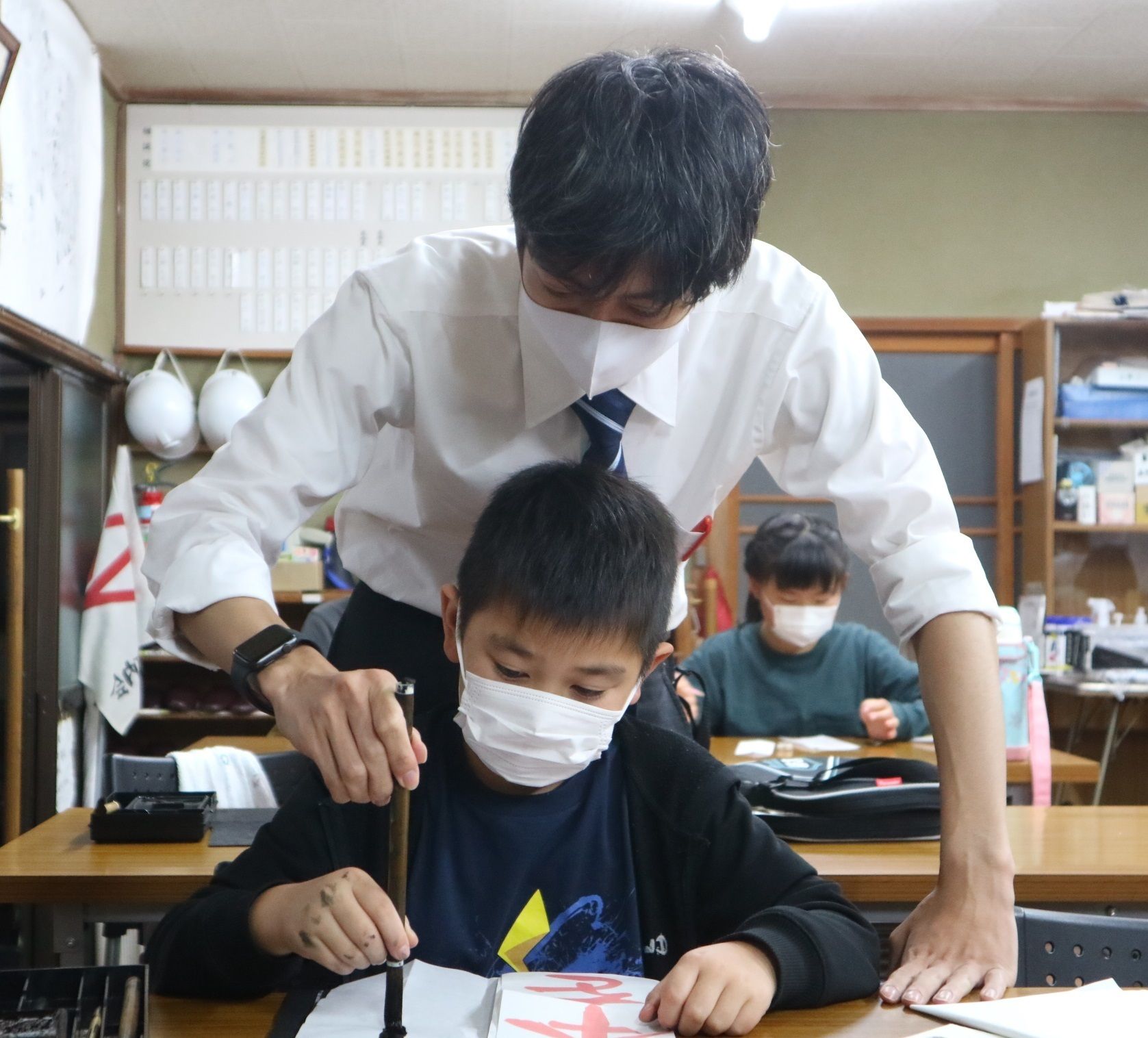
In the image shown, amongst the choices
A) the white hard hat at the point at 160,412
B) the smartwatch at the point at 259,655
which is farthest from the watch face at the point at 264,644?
the white hard hat at the point at 160,412

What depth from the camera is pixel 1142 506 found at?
4.38m

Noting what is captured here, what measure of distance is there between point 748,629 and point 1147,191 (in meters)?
2.81

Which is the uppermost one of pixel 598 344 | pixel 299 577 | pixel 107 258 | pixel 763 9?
pixel 763 9

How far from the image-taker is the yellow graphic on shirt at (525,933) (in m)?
1.08

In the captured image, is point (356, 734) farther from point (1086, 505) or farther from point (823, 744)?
point (1086, 505)

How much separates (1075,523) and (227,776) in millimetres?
3410

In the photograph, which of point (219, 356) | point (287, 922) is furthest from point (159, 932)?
point (219, 356)

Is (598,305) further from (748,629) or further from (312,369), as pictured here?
(748,629)

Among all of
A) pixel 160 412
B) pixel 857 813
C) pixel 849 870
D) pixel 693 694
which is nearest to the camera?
pixel 849 870

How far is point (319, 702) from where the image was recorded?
80cm

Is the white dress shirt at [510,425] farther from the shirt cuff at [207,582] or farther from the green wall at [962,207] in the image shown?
the green wall at [962,207]

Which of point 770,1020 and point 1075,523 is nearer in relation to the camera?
point 770,1020

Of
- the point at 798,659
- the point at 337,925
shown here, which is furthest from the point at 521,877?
the point at 798,659

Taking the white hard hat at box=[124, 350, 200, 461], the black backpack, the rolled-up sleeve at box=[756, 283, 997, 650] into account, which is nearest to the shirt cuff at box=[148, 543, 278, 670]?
the rolled-up sleeve at box=[756, 283, 997, 650]
